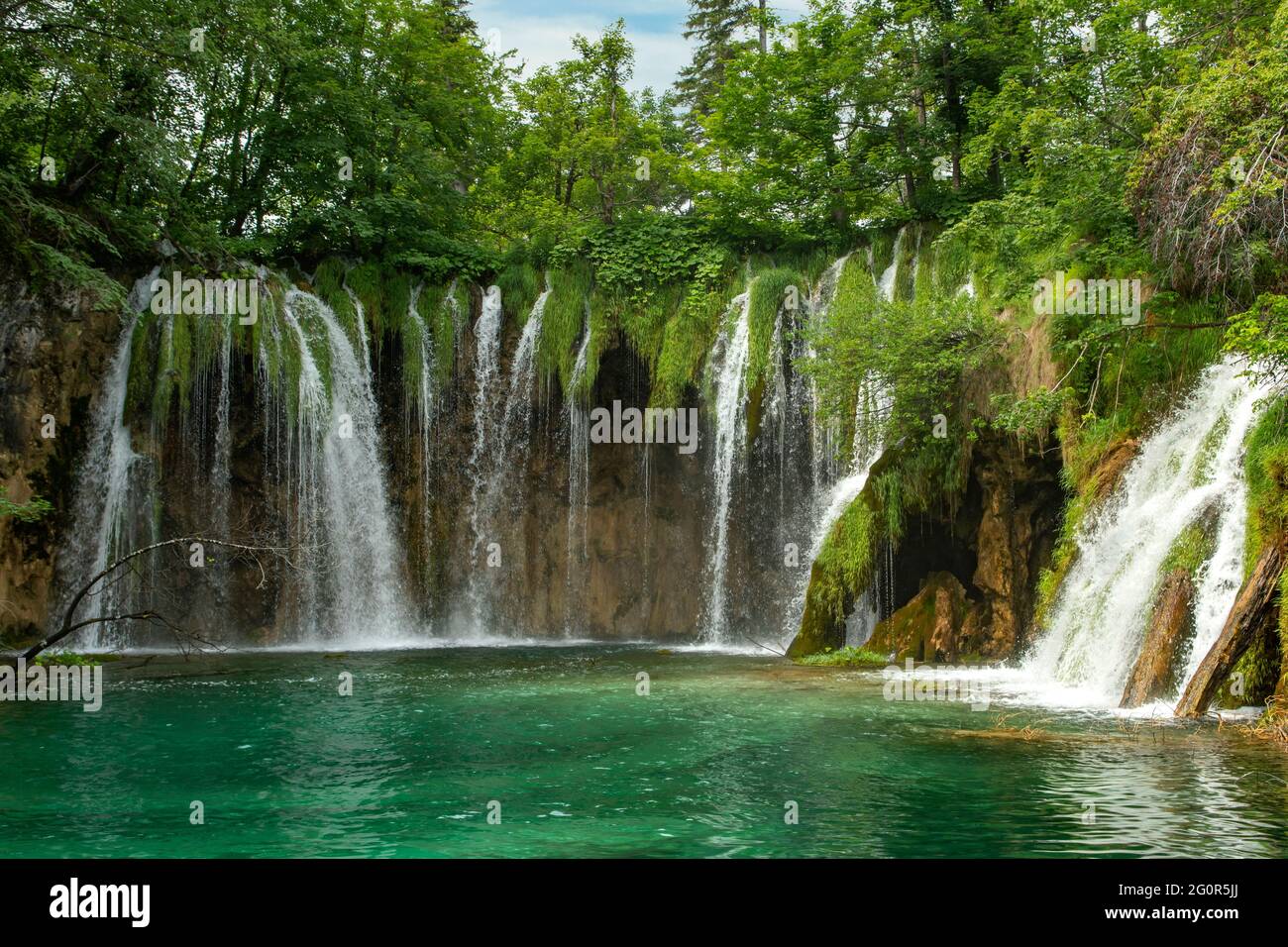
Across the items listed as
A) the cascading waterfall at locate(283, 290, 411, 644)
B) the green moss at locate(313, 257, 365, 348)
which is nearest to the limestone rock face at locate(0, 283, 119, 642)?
the cascading waterfall at locate(283, 290, 411, 644)

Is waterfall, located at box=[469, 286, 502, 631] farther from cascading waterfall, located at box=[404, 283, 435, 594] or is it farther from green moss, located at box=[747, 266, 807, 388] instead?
green moss, located at box=[747, 266, 807, 388]

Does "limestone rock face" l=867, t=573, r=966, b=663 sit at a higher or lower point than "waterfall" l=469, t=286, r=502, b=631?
lower

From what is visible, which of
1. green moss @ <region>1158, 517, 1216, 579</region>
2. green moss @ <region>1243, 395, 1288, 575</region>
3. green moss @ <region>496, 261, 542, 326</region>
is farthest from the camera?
green moss @ <region>496, 261, 542, 326</region>

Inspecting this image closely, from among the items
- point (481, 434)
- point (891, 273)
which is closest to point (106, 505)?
point (481, 434)

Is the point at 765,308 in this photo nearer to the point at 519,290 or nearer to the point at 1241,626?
the point at 519,290

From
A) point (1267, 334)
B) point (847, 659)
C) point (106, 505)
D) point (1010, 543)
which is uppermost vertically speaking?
point (1267, 334)

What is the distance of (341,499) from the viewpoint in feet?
71.4

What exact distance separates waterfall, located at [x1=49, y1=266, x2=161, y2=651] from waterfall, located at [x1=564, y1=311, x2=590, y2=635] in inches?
332

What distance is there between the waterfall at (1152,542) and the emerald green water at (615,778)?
178 cm

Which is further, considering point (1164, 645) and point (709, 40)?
point (709, 40)

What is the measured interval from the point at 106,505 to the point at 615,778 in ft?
50.8

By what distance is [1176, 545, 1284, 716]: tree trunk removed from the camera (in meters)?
9.73
